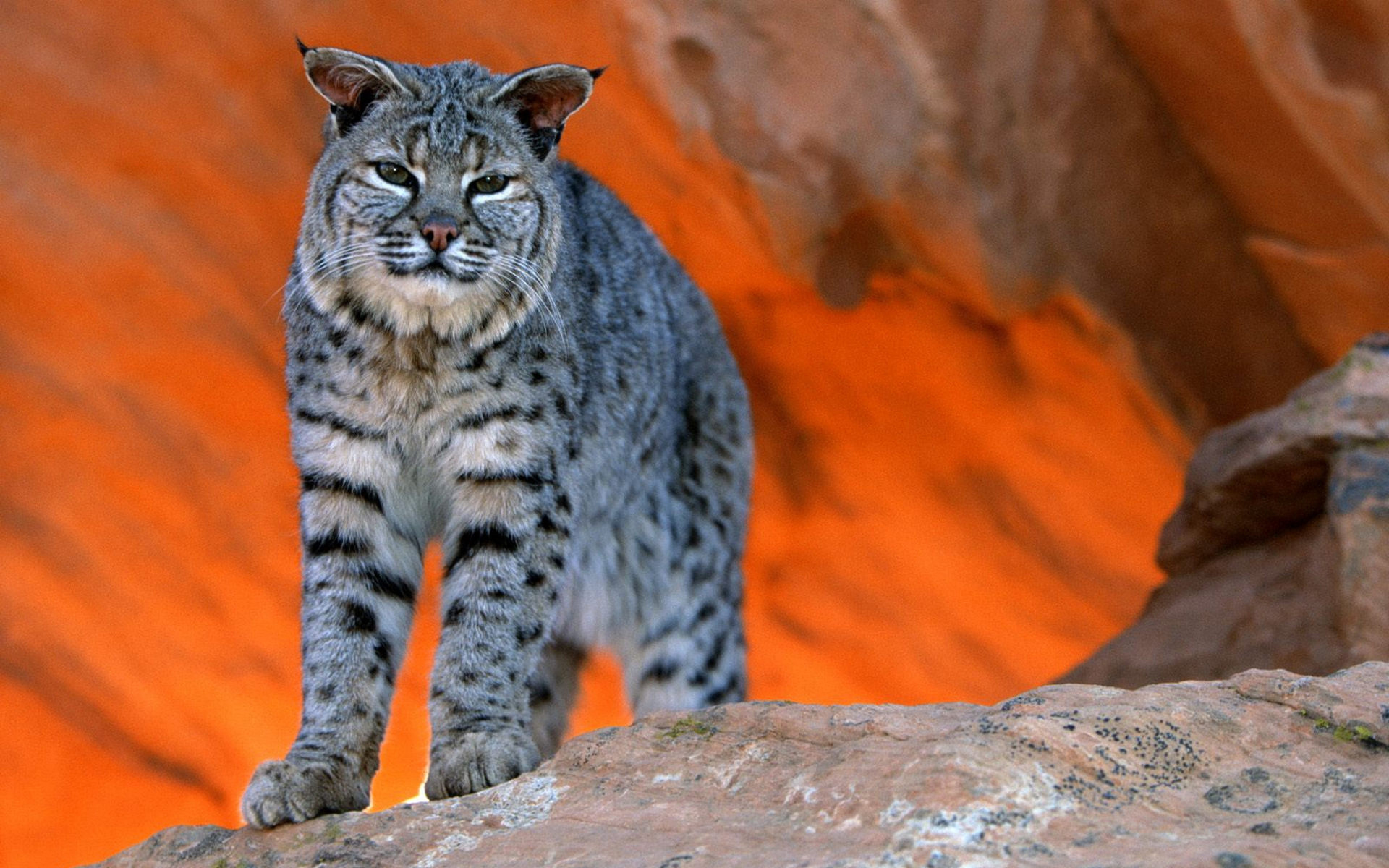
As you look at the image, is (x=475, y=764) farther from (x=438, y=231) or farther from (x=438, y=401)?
(x=438, y=231)

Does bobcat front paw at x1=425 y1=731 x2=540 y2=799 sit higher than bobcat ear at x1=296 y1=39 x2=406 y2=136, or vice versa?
bobcat ear at x1=296 y1=39 x2=406 y2=136

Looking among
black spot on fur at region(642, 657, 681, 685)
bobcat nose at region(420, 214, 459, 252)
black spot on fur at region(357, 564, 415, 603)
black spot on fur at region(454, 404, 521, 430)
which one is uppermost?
bobcat nose at region(420, 214, 459, 252)

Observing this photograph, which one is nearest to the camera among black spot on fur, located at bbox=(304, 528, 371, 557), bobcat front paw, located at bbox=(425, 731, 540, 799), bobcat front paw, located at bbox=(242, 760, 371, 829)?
bobcat front paw, located at bbox=(242, 760, 371, 829)

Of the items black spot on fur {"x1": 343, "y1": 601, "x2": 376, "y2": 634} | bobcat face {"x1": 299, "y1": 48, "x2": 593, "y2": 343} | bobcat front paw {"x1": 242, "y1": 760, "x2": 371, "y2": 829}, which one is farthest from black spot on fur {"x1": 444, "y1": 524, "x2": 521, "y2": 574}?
bobcat front paw {"x1": 242, "y1": 760, "x2": 371, "y2": 829}

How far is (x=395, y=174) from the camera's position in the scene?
3.81 meters

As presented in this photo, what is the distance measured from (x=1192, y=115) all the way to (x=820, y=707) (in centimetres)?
443

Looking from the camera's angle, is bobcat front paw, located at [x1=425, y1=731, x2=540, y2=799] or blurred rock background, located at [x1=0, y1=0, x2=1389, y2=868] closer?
bobcat front paw, located at [x1=425, y1=731, x2=540, y2=799]

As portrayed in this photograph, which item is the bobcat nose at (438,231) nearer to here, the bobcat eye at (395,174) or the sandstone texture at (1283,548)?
the bobcat eye at (395,174)

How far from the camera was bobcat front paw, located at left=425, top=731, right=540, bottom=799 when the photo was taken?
3.38 meters

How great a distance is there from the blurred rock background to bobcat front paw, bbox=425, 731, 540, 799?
3415mm

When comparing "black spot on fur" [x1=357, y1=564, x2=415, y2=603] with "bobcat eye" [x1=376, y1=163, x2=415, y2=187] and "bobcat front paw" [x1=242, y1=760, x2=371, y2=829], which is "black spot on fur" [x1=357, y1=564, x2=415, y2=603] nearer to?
"bobcat front paw" [x1=242, y1=760, x2=371, y2=829]

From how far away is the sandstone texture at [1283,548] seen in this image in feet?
14.7

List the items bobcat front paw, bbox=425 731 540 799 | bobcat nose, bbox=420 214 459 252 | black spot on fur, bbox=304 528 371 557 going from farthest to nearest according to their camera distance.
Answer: black spot on fur, bbox=304 528 371 557
bobcat nose, bbox=420 214 459 252
bobcat front paw, bbox=425 731 540 799

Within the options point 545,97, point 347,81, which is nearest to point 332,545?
point 347,81
